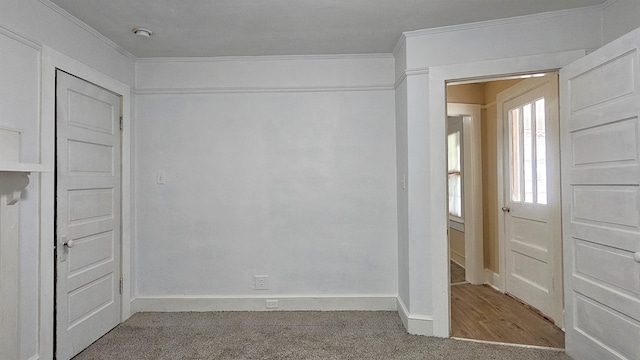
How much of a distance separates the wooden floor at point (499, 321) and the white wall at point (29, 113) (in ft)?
9.47

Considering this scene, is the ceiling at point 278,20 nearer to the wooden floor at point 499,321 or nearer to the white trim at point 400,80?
the white trim at point 400,80

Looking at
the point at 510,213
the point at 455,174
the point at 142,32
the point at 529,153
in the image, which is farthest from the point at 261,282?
the point at 455,174

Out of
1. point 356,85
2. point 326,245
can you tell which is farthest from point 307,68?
point 326,245

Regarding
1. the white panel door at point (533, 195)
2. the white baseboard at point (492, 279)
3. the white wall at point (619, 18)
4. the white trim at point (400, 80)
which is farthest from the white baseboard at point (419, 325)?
the white wall at point (619, 18)

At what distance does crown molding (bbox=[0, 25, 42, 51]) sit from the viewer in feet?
6.48

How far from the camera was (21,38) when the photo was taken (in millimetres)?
2082

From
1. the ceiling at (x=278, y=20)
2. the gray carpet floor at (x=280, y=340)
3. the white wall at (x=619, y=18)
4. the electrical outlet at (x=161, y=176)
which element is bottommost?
the gray carpet floor at (x=280, y=340)

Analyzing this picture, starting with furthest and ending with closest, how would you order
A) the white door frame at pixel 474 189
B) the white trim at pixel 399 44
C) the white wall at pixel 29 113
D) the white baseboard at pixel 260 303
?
the white door frame at pixel 474 189 → the white baseboard at pixel 260 303 → the white trim at pixel 399 44 → the white wall at pixel 29 113

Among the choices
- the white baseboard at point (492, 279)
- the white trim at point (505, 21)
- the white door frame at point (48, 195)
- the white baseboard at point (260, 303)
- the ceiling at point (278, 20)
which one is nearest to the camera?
the white door frame at point (48, 195)

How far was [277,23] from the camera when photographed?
104 inches

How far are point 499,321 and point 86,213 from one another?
344 cm

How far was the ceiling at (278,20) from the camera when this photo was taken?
2365mm

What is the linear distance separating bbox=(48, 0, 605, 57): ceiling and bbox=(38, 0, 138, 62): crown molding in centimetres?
3

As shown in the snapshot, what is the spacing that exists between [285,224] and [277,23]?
1.72m
